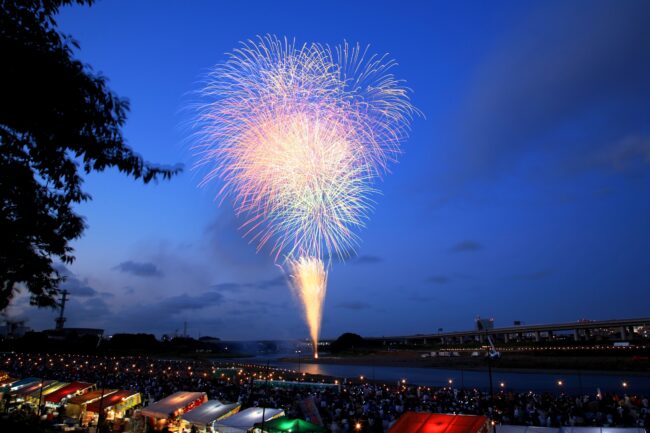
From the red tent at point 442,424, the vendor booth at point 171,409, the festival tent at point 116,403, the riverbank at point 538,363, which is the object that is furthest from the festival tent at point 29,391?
the riverbank at point 538,363

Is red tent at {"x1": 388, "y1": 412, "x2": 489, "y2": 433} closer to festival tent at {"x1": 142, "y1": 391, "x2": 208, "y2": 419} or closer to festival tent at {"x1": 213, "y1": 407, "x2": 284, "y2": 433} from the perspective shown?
festival tent at {"x1": 213, "y1": 407, "x2": 284, "y2": 433}

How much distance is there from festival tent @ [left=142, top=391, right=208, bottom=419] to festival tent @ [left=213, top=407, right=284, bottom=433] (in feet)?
8.92

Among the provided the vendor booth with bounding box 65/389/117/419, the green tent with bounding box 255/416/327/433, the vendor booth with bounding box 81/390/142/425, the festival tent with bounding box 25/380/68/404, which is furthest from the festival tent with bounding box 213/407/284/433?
the festival tent with bounding box 25/380/68/404

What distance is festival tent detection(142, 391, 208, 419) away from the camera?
17.3 meters

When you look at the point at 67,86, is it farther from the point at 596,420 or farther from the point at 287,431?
the point at 596,420

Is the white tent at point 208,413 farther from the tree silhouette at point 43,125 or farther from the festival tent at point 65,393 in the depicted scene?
the tree silhouette at point 43,125

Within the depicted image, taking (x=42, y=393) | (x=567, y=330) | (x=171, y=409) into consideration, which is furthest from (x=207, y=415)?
(x=567, y=330)

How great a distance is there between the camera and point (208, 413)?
54.2 ft

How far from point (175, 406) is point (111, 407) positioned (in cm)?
360

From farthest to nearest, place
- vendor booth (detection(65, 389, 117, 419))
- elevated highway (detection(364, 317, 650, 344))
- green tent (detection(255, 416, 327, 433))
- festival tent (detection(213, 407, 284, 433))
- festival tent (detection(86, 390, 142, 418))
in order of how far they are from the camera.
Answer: elevated highway (detection(364, 317, 650, 344)) → vendor booth (detection(65, 389, 117, 419)) → festival tent (detection(86, 390, 142, 418)) → festival tent (detection(213, 407, 284, 433)) → green tent (detection(255, 416, 327, 433))

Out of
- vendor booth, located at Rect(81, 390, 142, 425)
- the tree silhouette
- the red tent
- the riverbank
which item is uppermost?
the tree silhouette

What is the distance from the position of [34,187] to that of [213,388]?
2866 cm

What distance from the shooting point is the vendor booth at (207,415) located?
16094mm

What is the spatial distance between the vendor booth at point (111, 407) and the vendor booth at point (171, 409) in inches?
84.4
